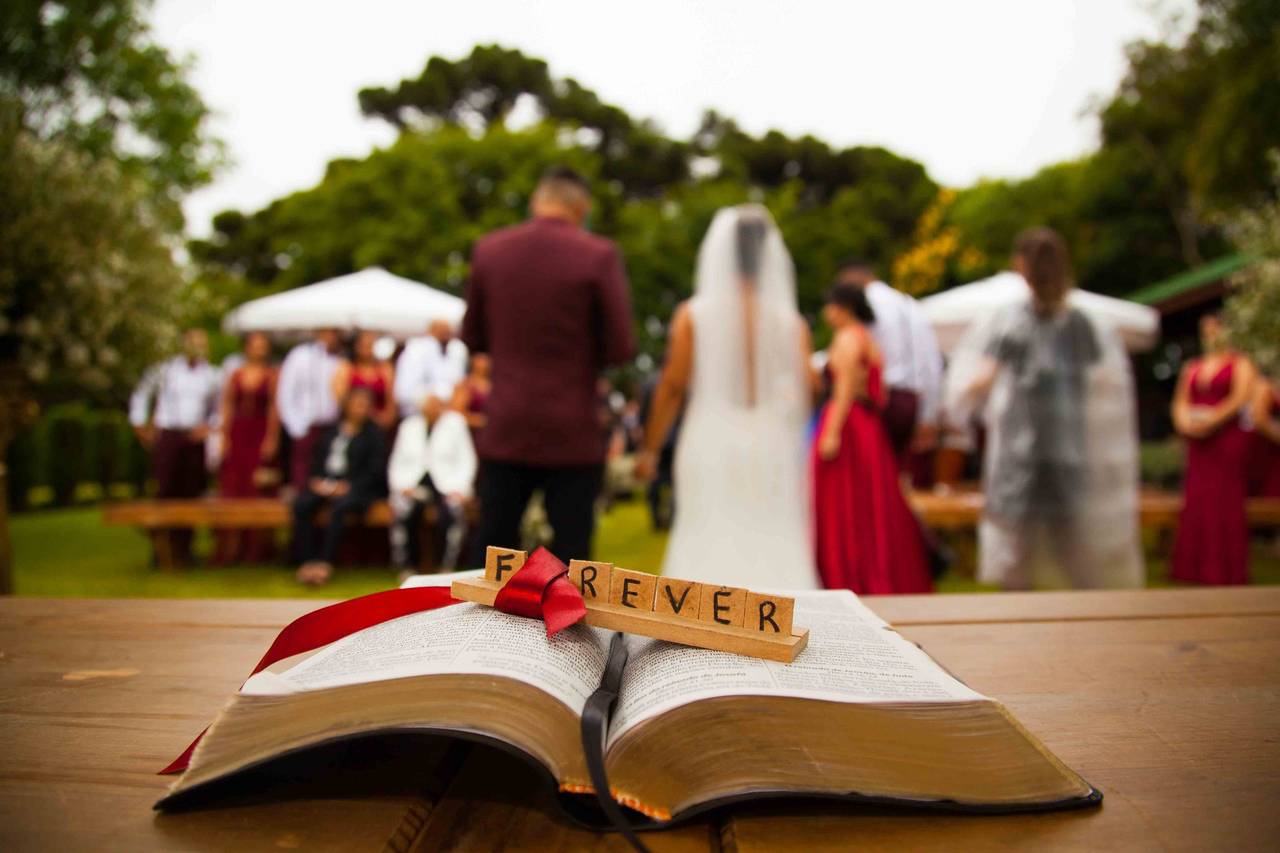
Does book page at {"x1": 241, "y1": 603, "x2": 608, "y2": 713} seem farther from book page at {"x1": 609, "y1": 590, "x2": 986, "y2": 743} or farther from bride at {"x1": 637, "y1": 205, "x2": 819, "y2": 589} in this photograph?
bride at {"x1": 637, "y1": 205, "x2": 819, "y2": 589}

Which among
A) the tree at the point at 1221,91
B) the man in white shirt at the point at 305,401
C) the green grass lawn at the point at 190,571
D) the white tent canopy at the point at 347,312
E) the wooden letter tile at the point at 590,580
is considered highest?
the tree at the point at 1221,91

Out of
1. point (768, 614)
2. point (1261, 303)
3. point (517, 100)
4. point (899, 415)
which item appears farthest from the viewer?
point (517, 100)

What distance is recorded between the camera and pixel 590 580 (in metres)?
0.79

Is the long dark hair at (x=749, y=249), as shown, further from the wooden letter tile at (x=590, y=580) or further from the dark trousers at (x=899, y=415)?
the wooden letter tile at (x=590, y=580)

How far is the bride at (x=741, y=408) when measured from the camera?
4.38m

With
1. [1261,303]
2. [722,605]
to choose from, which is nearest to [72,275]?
[722,605]

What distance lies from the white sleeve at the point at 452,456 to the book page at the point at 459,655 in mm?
5795

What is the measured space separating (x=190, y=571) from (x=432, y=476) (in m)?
2.05

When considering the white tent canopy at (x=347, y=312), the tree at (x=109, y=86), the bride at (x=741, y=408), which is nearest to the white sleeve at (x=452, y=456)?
the white tent canopy at (x=347, y=312)

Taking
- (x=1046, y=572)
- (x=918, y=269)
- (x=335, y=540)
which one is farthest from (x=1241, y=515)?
(x=918, y=269)

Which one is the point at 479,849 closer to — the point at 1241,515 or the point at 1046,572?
the point at 1046,572

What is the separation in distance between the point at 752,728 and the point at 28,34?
2142 cm

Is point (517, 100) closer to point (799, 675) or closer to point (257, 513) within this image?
point (257, 513)

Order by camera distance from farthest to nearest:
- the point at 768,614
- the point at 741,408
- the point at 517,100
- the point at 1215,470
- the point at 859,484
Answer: the point at 517,100 < the point at 1215,470 < the point at 859,484 < the point at 741,408 < the point at 768,614
